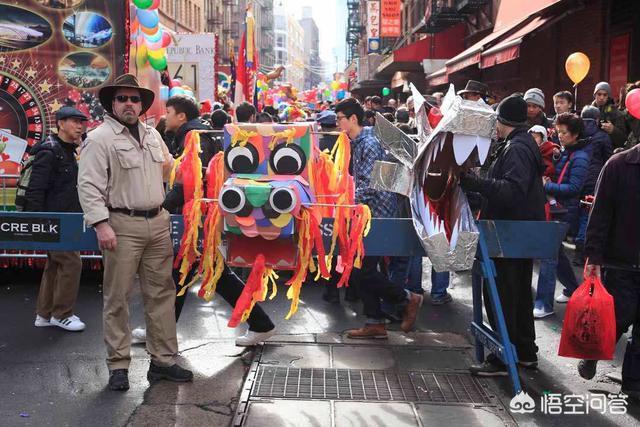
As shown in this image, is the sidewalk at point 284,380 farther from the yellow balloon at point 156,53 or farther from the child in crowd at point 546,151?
the yellow balloon at point 156,53

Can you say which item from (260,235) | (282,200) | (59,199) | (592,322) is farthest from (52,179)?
(592,322)

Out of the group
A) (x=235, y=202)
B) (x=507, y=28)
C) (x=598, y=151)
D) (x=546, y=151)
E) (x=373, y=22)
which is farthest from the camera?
(x=373, y=22)

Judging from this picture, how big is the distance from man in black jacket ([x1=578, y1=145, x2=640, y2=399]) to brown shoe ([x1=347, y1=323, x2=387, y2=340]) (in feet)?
6.11

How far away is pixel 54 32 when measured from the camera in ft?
26.7

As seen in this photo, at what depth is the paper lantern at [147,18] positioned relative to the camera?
372 inches

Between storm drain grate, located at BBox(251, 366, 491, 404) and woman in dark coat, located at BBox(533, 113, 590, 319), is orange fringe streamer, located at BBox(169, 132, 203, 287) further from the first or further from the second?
woman in dark coat, located at BBox(533, 113, 590, 319)

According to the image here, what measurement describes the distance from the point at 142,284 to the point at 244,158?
1.15 meters

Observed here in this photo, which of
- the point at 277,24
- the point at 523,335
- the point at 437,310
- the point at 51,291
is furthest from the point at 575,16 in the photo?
the point at 277,24

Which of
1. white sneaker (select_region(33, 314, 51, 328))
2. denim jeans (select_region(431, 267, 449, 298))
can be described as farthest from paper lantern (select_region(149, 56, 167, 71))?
denim jeans (select_region(431, 267, 449, 298))

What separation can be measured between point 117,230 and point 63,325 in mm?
1933

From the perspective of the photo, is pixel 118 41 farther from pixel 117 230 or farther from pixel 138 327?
pixel 117 230

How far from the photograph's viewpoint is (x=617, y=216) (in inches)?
187

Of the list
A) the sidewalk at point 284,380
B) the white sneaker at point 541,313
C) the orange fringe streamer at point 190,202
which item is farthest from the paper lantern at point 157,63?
the white sneaker at point 541,313

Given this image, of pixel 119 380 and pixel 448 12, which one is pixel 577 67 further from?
pixel 448 12
